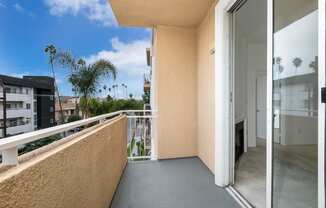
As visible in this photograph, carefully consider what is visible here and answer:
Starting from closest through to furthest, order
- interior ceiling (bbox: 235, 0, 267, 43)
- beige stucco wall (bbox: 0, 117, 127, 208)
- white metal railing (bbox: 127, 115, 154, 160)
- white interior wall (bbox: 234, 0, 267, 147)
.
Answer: beige stucco wall (bbox: 0, 117, 127, 208) < interior ceiling (bbox: 235, 0, 267, 43) < white interior wall (bbox: 234, 0, 267, 147) < white metal railing (bbox: 127, 115, 154, 160)

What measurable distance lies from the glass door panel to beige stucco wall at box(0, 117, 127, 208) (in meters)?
1.53

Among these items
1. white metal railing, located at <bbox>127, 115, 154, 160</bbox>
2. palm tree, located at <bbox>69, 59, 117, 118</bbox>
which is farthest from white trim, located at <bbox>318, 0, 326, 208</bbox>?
palm tree, located at <bbox>69, 59, 117, 118</bbox>

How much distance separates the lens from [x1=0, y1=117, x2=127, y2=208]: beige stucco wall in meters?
0.66

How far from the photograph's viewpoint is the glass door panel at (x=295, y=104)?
1.38 meters

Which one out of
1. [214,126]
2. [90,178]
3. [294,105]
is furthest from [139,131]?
[294,105]

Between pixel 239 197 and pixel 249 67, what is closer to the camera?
pixel 239 197

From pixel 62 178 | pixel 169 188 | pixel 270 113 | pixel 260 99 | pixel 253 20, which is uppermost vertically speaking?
pixel 253 20

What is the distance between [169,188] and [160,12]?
8.81 ft

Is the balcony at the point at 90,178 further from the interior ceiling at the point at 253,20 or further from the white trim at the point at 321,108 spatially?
the interior ceiling at the point at 253,20

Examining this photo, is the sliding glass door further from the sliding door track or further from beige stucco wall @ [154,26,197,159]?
beige stucco wall @ [154,26,197,159]

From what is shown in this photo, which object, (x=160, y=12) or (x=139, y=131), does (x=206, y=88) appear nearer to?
(x=160, y=12)

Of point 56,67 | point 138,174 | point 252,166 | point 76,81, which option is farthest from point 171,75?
point 56,67

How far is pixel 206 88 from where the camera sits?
3.34 metres

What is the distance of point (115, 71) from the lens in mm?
6027
